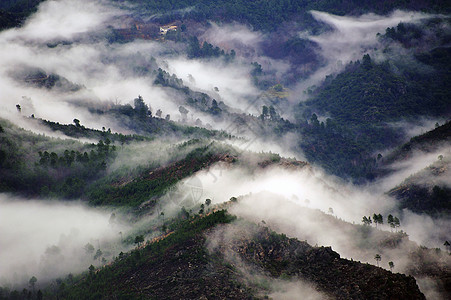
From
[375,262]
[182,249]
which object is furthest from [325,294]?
[182,249]

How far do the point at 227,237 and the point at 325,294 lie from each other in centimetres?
3785

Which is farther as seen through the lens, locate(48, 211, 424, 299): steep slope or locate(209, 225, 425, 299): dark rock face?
locate(48, 211, 424, 299): steep slope

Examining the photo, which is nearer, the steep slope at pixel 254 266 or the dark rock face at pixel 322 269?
the dark rock face at pixel 322 269

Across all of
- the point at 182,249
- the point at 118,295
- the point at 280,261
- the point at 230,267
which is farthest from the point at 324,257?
the point at 118,295

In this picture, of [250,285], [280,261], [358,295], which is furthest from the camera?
[280,261]

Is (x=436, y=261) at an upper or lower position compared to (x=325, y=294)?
lower

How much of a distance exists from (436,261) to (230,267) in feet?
190

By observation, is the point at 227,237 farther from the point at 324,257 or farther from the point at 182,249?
the point at 324,257

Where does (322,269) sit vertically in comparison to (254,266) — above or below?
above

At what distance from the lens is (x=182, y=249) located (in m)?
200

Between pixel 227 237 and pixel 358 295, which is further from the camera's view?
pixel 227 237

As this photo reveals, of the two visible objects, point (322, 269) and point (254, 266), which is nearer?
point (322, 269)

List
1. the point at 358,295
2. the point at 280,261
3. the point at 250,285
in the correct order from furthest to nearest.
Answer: the point at 280,261 → the point at 250,285 → the point at 358,295

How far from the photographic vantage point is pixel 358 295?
6604 inches
